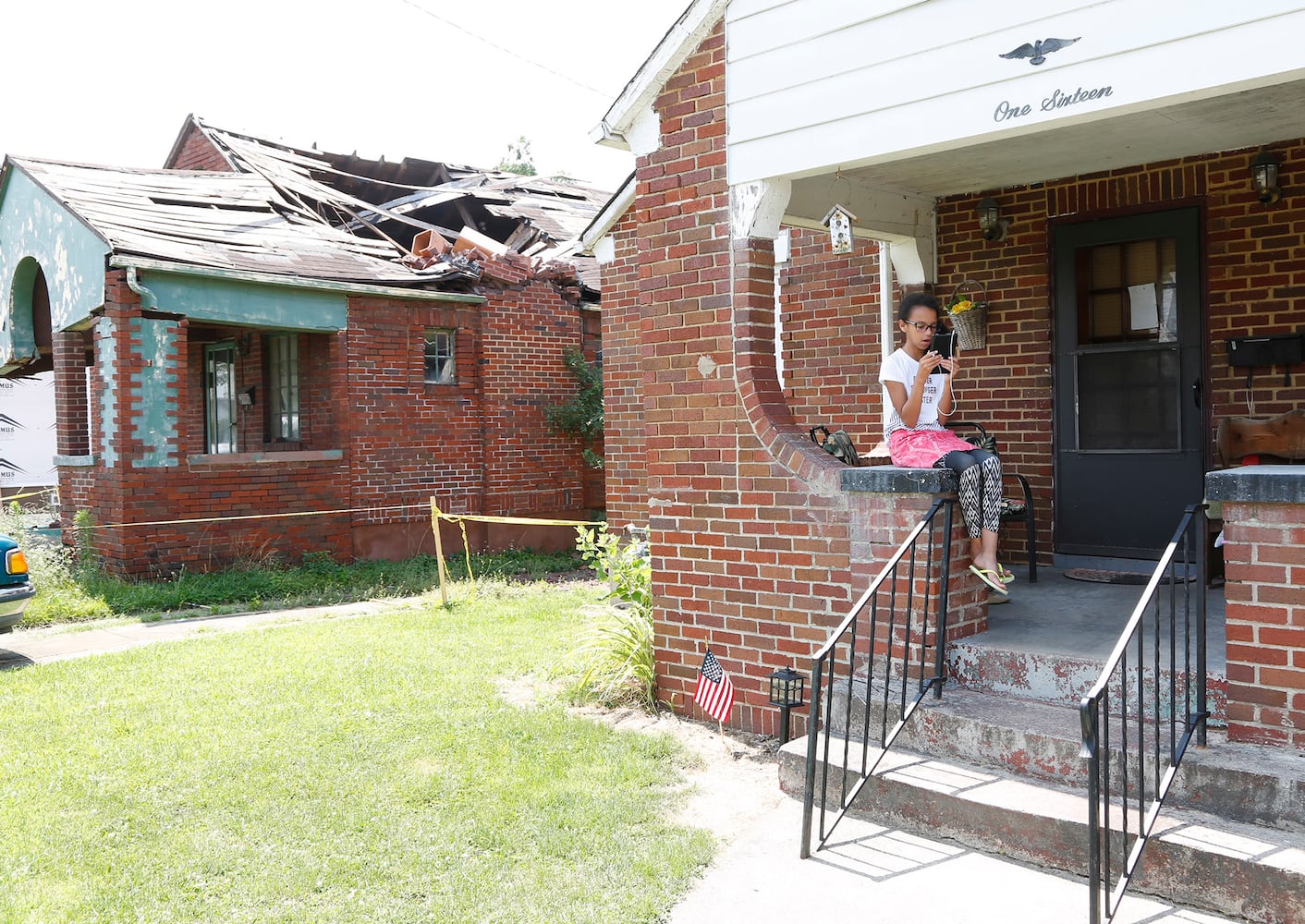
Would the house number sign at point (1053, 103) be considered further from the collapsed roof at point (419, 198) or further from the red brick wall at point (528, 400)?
the collapsed roof at point (419, 198)

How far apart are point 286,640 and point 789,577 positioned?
16.3 feet

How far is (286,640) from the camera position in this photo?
28.7 feet

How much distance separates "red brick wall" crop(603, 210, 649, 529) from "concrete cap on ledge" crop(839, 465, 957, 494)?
5.43 meters

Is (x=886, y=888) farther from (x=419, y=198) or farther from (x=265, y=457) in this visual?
(x=419, y=198)

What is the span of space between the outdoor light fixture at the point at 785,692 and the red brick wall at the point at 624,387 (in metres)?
5.12

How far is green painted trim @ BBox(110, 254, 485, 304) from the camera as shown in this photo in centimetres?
1135

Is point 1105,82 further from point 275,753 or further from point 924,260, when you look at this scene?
point 275,753

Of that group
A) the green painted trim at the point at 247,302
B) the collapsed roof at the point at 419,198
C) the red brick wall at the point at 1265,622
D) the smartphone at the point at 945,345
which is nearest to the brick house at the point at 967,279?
the red brick wall at the point at 1265,622

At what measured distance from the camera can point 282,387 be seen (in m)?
14.3

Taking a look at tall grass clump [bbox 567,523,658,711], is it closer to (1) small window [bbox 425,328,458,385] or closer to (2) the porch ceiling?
(2) the porch ceiling

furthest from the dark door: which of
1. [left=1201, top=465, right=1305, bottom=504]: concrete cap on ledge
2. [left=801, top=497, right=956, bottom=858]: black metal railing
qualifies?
[left=1201, top=465, right=1305, bottom=504]: concrete cap on ledge

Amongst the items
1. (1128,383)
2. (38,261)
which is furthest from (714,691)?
(38,261)

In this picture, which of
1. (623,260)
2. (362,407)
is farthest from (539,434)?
(623,260)

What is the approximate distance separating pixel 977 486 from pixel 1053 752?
1365 millimetres
